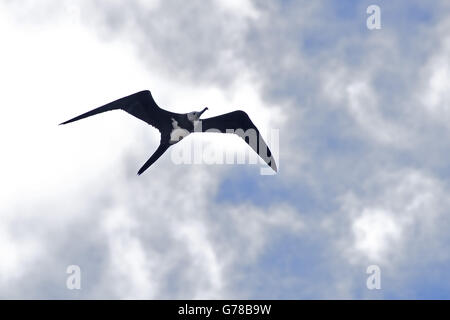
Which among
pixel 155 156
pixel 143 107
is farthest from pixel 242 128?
pixel 143 107

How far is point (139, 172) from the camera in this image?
23.0m

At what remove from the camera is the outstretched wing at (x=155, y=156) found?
23.1 metres

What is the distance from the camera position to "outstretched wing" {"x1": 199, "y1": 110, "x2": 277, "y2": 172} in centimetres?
2434

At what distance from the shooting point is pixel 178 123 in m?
23.7

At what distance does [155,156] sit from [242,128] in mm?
3218

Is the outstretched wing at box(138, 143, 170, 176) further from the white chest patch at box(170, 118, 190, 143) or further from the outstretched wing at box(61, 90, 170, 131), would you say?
the outstretched wing at box(61, 90, 170, 131)
